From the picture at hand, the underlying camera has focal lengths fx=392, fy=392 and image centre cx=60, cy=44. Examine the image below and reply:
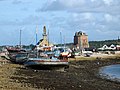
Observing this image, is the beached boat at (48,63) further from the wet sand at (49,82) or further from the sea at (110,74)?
the wet sand at (49,82)

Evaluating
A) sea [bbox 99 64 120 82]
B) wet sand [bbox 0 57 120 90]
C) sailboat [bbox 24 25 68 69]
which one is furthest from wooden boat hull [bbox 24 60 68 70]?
wet sand [bbox 0 57 120 90]

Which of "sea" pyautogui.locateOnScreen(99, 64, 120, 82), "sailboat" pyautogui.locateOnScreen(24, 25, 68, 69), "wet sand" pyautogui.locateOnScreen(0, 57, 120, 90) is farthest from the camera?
"sailboat" pyautogui.locateOnScreen(24, 25, 68, 69)

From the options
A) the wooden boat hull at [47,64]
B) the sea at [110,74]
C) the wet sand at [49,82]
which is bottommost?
the sea at [110,74]

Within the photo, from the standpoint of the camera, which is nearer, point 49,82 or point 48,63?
point 49,82

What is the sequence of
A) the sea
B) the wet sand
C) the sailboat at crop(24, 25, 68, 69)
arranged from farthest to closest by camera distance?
the sailboat at crop(24, 25, 68, 69) < the sea < the wet sand

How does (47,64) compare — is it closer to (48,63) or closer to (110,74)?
(48,63)

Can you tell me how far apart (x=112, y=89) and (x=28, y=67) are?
2500cm

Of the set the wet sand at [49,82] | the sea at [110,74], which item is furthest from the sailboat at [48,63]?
the wet sand at [49,82]

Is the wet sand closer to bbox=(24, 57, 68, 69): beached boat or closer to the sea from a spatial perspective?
the sea

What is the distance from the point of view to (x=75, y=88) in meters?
27.8

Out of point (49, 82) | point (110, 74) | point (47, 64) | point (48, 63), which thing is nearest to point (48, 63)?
point (48, 63)

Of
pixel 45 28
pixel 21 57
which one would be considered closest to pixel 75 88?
pixel 21 57

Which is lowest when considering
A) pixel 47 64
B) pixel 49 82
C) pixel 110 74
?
pixel 110 74

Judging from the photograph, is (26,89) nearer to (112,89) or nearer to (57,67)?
(112,89)
